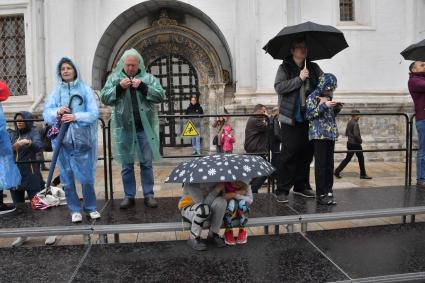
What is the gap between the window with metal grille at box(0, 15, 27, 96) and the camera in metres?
13.0

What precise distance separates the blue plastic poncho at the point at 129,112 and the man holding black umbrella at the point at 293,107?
54.8 inches

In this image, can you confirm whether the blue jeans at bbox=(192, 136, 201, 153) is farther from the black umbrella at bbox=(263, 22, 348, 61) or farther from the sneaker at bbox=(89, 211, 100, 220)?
the sneaker at bbox=(89, 211, 100, 220)

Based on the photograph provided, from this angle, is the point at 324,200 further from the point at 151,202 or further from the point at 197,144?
the point at 197,144

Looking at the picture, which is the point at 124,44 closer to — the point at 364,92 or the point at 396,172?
the point at 364,92

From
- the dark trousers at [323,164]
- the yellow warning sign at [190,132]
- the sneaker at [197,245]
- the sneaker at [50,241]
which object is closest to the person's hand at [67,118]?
the sneaker at [50,241]

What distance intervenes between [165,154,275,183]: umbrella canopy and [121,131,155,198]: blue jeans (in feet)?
3.39

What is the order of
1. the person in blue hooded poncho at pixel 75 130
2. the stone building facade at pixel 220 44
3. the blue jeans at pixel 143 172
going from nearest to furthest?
the person in blue hooded poncho at pixel 75 130 → the blue jeans at pixel 143 172 → the stone building facade at pixel 220 44

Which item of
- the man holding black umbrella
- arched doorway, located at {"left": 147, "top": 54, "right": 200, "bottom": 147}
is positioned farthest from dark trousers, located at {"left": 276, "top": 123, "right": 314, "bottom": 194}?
arched doorway, located at {"left": 147, "top": 54, "right": 200, "bottom": 147}

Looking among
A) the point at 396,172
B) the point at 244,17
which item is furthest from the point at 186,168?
the point at 244,17

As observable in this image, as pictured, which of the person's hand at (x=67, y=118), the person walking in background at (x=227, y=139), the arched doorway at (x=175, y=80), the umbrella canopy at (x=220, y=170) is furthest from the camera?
the arched doorway at (x=175, y=80)

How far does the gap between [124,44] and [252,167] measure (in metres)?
10.6

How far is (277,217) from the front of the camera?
4270 mm

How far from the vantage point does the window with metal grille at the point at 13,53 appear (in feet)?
42.8

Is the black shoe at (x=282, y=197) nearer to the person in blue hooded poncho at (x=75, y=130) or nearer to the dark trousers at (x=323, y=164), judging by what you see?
the dark trousers at (x=323, y=164)
